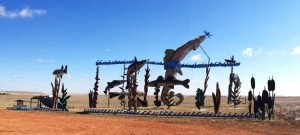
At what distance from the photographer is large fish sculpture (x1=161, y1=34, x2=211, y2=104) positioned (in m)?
27.5

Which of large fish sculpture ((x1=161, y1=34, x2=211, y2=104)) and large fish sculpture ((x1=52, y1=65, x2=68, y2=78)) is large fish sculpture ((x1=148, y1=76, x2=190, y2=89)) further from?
large fish sculpture ((x1=52, y1=65, x2=68, y2=78))

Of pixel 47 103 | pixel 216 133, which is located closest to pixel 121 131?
pixel 216 133

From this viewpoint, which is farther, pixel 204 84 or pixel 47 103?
pixel 47 103

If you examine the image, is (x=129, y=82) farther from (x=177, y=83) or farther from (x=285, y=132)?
(x=285, y=132)

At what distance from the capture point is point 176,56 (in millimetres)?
27859

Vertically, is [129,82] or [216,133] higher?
[129,82]

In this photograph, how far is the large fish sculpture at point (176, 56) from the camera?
27.5m

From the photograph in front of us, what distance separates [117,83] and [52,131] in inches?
731

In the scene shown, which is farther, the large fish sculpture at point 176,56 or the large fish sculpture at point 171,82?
the large fish sculpture at point 176,56

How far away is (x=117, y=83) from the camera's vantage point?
31.0 metres

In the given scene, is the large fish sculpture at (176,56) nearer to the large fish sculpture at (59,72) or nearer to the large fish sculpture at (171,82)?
the large fish sculpture at (171,82)

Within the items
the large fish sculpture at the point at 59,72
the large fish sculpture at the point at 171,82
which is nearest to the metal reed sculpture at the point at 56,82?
the large fish sculpture at the point at 59,72

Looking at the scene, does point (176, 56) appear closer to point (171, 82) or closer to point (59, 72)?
point (171, 82)

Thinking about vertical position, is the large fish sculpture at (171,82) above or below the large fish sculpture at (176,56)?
below
